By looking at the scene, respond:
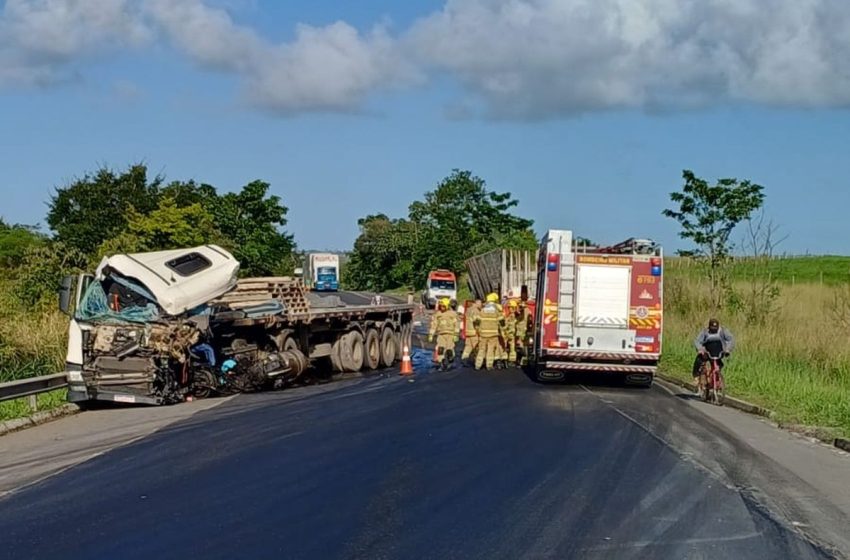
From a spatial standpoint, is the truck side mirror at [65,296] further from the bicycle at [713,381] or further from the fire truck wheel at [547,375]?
the bicycle at [713,381]

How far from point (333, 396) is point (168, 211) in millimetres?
24114

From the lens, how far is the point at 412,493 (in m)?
9.63

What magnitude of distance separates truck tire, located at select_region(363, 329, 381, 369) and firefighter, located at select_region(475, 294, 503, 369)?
11.0 ft

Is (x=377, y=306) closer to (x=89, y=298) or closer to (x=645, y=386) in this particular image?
(x=645, y=386)

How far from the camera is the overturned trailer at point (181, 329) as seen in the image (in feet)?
56.6

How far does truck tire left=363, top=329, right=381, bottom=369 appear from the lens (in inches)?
1092

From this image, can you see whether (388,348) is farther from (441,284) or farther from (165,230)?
(441,284)

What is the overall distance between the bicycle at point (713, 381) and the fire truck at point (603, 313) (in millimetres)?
2377

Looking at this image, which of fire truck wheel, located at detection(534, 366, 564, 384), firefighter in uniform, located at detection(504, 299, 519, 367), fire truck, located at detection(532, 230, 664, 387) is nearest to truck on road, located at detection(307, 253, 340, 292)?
firefighter in uniform, located at detection(504, 299, 519, 367)

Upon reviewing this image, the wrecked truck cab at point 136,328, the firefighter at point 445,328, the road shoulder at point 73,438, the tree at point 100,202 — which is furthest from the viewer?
the tree at point 100,202

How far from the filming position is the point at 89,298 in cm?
1800

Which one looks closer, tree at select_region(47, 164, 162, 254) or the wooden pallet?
the wooden pallet

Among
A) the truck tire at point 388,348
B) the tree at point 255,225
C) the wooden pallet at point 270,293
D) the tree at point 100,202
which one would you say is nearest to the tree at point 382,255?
the tree at point 255,225

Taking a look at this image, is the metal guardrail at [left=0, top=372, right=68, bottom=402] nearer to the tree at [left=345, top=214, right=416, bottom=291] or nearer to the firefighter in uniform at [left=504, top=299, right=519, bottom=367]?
the firefighter in uniform at [left=504, top=299, right=519, bottom=367]
